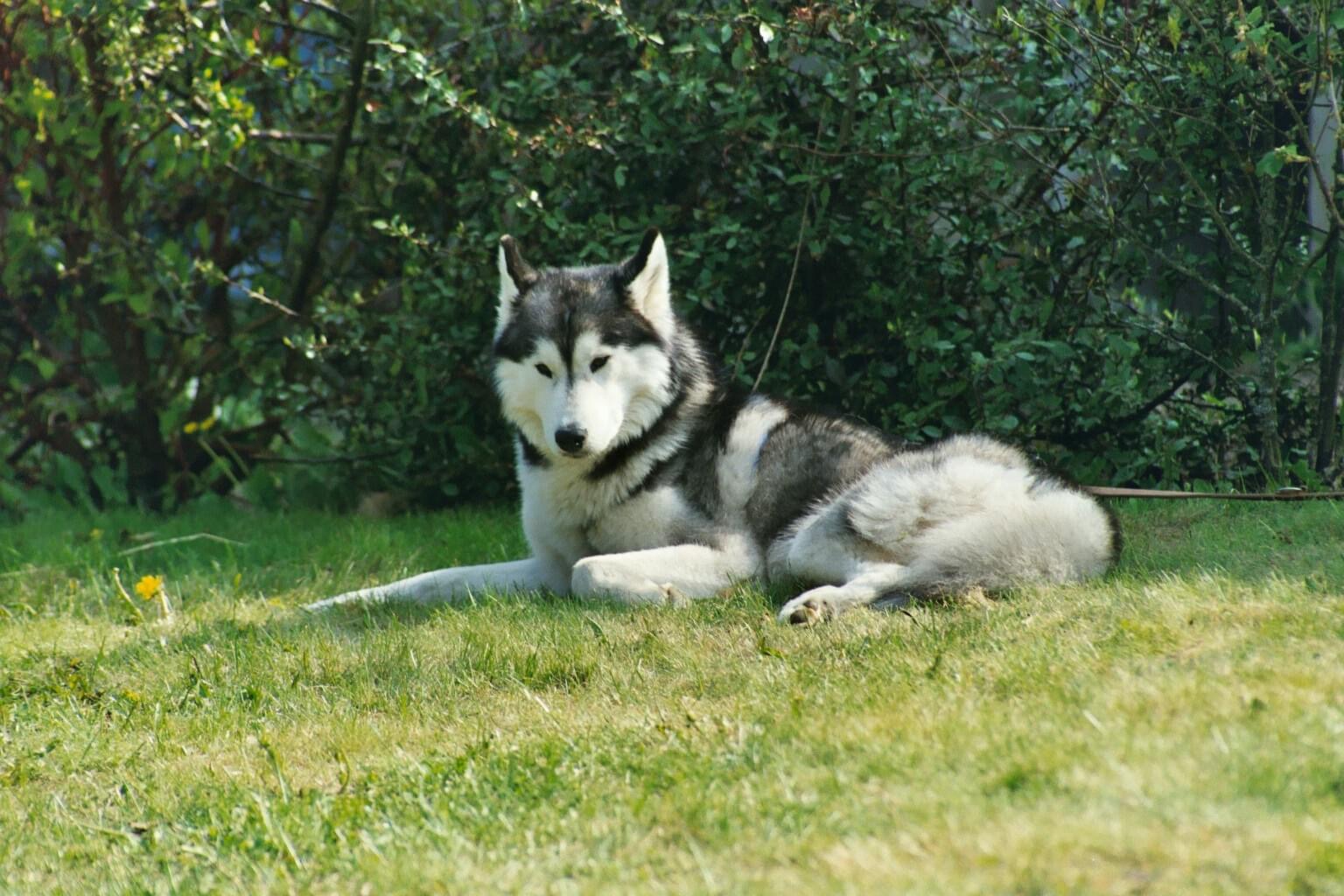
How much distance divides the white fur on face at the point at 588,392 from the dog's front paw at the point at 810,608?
0.96 m

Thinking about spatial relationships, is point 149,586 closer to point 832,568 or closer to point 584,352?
point 584,352

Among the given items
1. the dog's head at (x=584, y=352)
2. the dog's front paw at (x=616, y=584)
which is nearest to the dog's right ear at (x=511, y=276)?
the dog's head at (x=584, y=352)

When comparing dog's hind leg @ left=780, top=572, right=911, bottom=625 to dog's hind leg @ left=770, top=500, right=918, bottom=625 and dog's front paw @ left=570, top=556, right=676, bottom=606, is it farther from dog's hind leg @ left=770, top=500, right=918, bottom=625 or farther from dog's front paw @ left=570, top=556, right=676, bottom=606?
dog's front paw @ left=570, top=556, right=676, bottom=606

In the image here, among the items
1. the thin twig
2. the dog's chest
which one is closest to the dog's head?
the dog's chest

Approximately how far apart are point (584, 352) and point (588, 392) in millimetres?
150

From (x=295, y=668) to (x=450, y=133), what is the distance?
3.59 m

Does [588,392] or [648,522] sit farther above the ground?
[588,392]

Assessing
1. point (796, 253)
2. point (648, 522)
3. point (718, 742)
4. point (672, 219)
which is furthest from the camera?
point (672, 219)

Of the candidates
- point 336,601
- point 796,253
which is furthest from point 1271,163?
point 336,601

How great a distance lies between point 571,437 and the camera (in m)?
4.72

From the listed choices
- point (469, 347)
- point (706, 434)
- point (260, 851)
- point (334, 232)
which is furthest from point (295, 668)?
point (334, 232)

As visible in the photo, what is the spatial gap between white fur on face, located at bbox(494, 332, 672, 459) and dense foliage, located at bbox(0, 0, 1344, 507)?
1.45m

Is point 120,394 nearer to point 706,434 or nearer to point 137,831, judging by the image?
point 706,434

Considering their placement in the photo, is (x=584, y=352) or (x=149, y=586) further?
(x=149, y=586)
